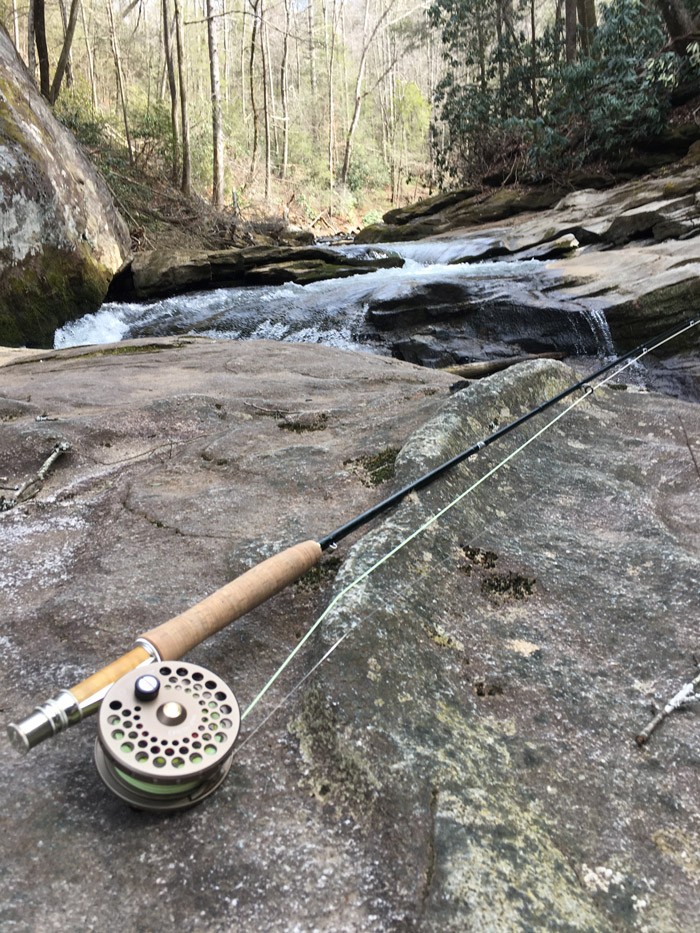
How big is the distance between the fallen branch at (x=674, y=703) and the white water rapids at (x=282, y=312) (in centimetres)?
629

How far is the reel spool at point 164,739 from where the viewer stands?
106cm

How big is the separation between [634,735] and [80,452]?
Result: 2470 millimetres

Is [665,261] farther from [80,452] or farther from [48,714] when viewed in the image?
[48,714]

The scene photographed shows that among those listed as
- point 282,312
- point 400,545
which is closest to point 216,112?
point 282,312

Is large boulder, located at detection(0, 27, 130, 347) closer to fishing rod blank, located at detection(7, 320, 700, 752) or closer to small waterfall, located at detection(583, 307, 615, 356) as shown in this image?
small waterfall, located at detection(583, 307, 615, 356)

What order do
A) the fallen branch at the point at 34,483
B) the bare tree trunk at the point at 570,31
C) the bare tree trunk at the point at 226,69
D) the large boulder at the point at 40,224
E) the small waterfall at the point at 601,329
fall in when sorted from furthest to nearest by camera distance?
the bare tree trunk at the point at 226,69 → the bare tree trunk at the point at 570,31 → the large boulder at the point at 40,224 → the small waterfall at the point at 601,329 → the fallen branch at the point at 34,483

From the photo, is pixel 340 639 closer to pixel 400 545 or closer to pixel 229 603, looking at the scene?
pixel 229 603

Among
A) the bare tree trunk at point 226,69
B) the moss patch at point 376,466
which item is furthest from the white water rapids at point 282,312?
the bare tree trunk at point 226,69

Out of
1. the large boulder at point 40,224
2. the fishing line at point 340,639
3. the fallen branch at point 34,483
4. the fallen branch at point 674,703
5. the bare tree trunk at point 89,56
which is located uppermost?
the bare tree trunk at point 89,56

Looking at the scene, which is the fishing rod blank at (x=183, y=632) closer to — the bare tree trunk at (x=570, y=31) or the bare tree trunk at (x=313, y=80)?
the bare tree trunk at (x=570, y=31)

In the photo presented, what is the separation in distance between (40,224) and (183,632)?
759 cm

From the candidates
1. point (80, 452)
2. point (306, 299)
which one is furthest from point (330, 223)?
point (80, 452)

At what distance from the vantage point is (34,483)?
2615 millimetres

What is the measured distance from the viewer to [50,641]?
1.62 m
